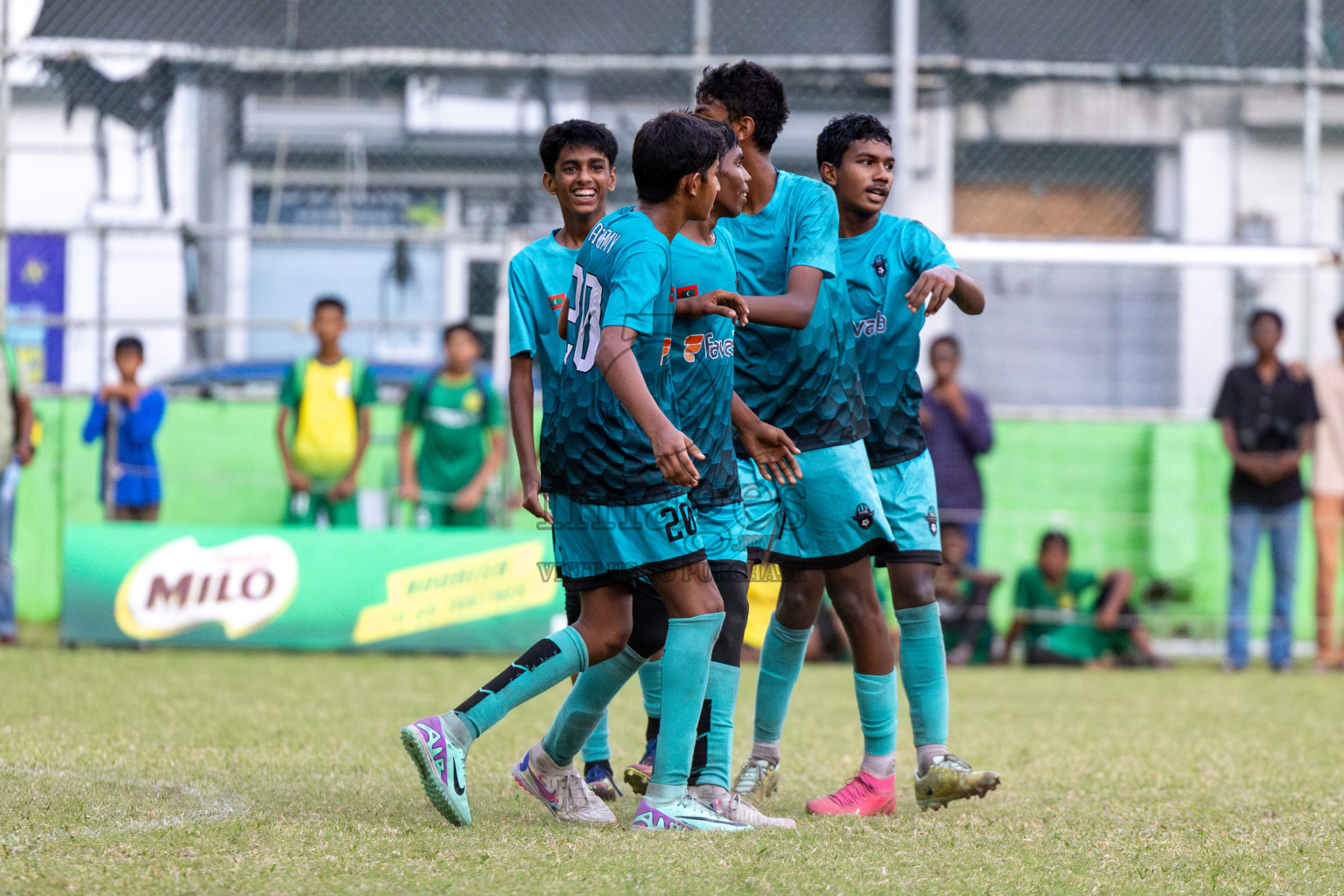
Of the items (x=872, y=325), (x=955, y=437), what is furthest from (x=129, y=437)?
(x=872, y=325)

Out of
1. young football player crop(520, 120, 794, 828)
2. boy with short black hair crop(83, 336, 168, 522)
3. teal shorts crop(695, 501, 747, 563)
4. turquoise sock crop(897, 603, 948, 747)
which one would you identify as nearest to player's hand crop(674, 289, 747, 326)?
young football player crop(520, 120, 794, 828)

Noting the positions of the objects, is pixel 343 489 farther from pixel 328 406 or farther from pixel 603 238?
pixel 603 238

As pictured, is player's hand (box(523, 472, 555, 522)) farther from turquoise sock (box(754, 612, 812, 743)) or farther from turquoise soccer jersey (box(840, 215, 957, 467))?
turquoise soccer jersey (box(840, 215, 957, 467))

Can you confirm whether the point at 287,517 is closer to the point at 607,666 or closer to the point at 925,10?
the point at 925,10

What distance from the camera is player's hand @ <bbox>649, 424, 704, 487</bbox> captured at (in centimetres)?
390

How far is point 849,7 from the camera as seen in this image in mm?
12570

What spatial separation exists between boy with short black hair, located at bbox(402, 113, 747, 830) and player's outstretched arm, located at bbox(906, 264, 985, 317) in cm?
73

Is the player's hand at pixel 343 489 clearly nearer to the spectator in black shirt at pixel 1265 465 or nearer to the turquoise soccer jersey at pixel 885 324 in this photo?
the spectator in black shirt at pixel 1265 465

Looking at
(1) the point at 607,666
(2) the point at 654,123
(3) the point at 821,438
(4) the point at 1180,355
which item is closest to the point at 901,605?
(3) the point at 821,438

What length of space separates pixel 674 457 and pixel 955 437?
7.41 metres

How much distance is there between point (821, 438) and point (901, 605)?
0.60m

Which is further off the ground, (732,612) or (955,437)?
(955,437)

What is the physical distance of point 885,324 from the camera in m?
5.10

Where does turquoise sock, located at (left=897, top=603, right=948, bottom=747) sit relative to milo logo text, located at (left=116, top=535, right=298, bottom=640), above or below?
above
